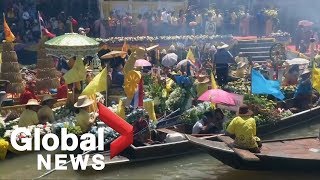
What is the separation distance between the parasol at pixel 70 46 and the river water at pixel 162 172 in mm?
4616

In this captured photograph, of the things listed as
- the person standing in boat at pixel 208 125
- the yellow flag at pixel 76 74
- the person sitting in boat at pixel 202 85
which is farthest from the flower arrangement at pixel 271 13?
the yellow flag at pixel 76 74

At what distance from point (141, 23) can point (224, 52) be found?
8.77 m

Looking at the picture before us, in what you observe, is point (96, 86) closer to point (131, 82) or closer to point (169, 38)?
point (131, 82)

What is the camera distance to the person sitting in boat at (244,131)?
12.8 meters

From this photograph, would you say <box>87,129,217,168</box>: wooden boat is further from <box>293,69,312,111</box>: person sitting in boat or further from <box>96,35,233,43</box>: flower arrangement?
<box>96,35,233,43</box>: flower arrangement

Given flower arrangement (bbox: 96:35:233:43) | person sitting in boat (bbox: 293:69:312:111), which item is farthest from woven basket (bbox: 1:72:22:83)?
person sitting in boat (bbox: 293:69:312:111)

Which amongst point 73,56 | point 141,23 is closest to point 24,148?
point 73,56

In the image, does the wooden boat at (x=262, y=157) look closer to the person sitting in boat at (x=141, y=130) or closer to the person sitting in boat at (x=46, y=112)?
the person sitting in boat at (x=141, y=130)

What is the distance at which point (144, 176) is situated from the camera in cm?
1377

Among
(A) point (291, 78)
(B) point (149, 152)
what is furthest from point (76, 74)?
(A) point (291, 78)

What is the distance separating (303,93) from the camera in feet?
62.2

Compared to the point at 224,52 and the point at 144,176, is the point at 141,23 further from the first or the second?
the point at 144,176

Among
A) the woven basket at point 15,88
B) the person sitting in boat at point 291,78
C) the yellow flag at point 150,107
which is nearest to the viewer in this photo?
the yellow flag at point 150,107

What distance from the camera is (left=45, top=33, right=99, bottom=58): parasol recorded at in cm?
1844
